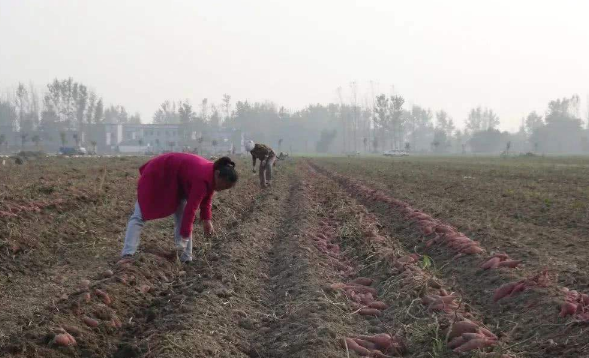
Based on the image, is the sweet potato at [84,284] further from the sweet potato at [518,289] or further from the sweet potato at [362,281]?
the sweet potato at [518,289]

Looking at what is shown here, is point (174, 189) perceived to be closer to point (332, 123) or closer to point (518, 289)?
point (518, 289)

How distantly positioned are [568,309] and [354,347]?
1935 millimetres

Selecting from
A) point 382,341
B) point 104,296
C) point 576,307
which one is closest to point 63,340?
point 104,296

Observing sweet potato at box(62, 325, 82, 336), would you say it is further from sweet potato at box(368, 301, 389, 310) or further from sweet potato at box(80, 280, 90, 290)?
sweet potato at box(368, 301, 389, 310)

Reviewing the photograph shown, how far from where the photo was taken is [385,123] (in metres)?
117

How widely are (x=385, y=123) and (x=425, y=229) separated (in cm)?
10860

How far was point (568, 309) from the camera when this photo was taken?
510 centimetres

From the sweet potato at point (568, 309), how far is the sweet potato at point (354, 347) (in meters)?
1.84

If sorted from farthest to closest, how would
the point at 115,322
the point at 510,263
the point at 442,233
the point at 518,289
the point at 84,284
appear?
the point at 442,233 < the point at 510,263 < the point at 84,284 < the point at 518,289 < the point at 115,322

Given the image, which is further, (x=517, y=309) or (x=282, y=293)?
(x=282, y=293)

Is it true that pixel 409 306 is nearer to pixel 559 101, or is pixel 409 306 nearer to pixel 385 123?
pixel 385 123

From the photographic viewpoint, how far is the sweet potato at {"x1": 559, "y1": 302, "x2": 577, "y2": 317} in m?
5.07

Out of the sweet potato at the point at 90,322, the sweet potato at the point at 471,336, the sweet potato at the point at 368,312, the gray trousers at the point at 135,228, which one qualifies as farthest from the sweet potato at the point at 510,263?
the sweet potato at the point at 90,322

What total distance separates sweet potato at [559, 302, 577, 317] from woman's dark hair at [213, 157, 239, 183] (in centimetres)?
342
